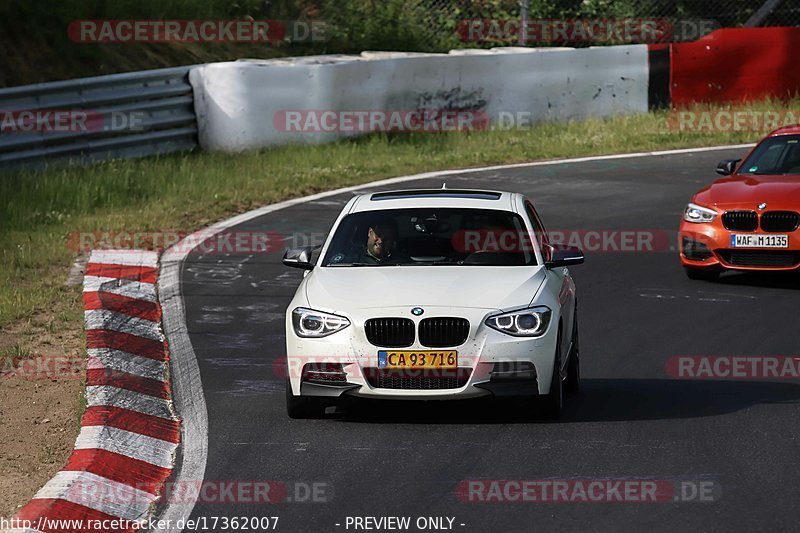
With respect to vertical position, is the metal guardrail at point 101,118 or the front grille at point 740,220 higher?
the metal guardrail at point 101,118

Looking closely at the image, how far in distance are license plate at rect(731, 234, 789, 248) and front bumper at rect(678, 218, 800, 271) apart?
35 mm

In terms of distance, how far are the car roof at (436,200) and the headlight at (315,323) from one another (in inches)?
51.8

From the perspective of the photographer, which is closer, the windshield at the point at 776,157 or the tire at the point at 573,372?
the tire at the point at 573,372

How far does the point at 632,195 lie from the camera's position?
1953cm

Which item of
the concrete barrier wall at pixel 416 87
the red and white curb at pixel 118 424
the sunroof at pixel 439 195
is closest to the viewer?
the red and white curb at pixel 118 424

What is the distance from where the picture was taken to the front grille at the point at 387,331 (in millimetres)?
8602

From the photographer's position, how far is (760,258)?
46.7 ft

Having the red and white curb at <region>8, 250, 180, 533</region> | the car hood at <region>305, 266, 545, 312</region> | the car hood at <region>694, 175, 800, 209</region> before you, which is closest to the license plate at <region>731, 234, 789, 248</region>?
the car hood at <region>694, 175, 800, 209</region>

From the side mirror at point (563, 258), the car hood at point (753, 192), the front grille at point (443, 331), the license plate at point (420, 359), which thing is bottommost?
the car hood at point (753, 192)

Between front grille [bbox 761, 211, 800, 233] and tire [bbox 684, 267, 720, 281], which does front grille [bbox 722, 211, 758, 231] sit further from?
tire [bbox 684, 267, 720, 281]

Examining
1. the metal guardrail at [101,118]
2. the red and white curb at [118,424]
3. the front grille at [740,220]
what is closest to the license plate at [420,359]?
the red and white curb at [118,424]

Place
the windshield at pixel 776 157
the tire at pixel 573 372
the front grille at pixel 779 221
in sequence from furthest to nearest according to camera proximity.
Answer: the windshield at pixel 776 157, the front grille at pixel 779 221, the tire at pixel 573 372

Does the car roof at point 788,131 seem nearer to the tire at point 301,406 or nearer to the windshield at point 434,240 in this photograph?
the windshield at point 434,240

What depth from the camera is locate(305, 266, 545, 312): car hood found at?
343 inches
